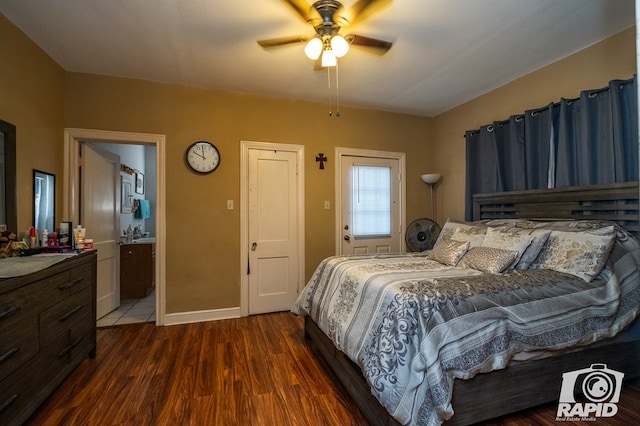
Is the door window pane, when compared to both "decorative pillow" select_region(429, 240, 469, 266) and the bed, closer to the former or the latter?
"decorative pillow" select_region(429, 240, 469, 266)

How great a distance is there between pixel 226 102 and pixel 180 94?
0.47m

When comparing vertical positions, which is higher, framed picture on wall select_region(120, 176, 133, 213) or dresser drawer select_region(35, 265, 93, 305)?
framed picture on wall select_region(120, 176, 133, 213)

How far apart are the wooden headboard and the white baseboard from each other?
3.01 metres

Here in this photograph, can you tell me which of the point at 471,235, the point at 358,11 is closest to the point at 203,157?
the point at 358,11

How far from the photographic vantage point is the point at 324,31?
1877 millimetres

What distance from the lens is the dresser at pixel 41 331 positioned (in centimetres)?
139

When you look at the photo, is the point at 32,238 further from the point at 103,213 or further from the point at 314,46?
the point at 314,46

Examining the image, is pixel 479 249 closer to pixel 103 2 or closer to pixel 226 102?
pixel 226 102

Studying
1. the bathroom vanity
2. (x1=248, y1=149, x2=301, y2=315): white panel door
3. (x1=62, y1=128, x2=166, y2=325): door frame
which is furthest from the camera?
the bathroom vanity

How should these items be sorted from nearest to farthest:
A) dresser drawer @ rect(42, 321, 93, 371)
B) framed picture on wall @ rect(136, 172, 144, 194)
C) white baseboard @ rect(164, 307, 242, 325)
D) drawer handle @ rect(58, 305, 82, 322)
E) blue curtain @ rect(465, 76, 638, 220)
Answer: dresser drawer @ rect(42, 321, 93, 371) → drawer handle @ rect(58, 305, 82, 322) → blue curtain @ rect(465, 76, 638, 220) → white baseboard @ rect(164, 307, 242, 325) → framed picture on wall @ rect(136, 172, 144, 194)

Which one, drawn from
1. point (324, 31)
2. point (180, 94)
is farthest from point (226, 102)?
point (324, 31)

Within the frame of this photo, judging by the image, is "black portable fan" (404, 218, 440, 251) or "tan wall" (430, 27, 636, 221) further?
"black portable fan" (404, 218, 440, 251)

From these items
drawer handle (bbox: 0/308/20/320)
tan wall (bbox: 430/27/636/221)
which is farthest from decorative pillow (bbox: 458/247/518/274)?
Answer: drawer handle (bbox: 0/308/20/320)

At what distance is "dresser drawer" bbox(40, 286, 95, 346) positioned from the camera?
5.51 ft
